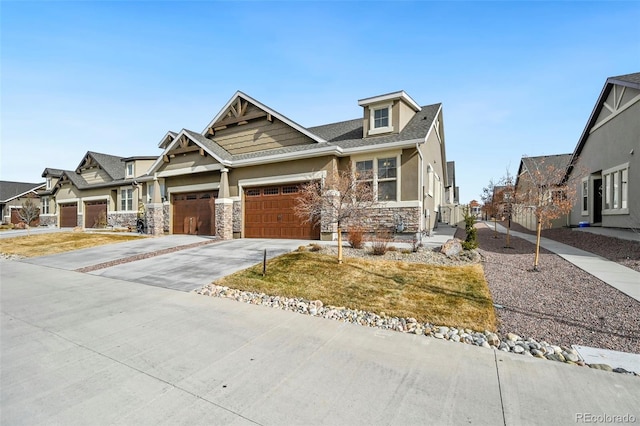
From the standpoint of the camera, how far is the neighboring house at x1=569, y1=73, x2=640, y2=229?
12.4 m

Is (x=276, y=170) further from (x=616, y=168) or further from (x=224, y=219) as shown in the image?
(x=616, y=168)

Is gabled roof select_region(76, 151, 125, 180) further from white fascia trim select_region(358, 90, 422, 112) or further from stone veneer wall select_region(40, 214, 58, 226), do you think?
white fascia trim select_region(358, 90, 422, 112)

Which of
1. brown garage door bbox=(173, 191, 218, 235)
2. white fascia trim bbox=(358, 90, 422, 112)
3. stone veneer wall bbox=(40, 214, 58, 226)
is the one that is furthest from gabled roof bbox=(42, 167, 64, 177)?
white fascia trim bbox=(358, 90, 422, 112)

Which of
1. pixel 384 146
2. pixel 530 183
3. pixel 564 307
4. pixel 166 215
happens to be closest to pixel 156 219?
pixel 166 215

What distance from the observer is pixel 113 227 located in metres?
25.9

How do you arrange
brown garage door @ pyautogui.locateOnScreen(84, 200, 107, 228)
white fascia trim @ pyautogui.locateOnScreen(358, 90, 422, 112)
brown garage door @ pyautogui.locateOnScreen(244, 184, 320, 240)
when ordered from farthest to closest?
brown garage door @ pyautogui.locateOnScreen(84, 200, 107, 228)
brown garage door @ pyautogui.locateOnScreen(244, 184, 320, 240)
white fascia trim @ pyautogui.locateOnScreen(358, 90, 422, 112)

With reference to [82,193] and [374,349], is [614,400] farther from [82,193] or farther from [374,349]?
[82,193]

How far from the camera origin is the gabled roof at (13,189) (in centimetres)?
3801

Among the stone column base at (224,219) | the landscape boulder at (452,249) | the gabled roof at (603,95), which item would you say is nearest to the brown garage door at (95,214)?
the stone column base at (224,219)

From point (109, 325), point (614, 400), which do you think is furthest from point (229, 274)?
point (614, 400)

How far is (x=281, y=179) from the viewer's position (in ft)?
49.1

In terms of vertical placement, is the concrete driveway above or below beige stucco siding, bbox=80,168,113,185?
below

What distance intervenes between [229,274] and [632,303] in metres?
8.87

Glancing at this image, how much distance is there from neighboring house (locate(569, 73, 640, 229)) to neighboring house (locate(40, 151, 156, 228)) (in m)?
30.1
